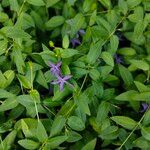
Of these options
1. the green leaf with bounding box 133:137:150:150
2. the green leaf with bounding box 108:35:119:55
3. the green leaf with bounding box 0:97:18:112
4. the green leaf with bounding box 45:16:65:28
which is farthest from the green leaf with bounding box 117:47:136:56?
the green leaf with bounding box 0:97:18:112

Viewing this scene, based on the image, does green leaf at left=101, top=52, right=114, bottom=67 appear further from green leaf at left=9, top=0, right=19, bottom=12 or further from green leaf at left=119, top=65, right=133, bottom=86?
green leaf at left=9, top=0, right=19, bottom=12

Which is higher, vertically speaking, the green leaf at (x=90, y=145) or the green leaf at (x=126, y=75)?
the green leaf at (x=126, y=75)

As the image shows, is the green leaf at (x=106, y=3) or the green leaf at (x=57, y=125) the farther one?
the green leaf at (x=106, y=3)

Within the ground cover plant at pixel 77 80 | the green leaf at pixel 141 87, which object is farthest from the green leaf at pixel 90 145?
the green leaf at pixel 141 87

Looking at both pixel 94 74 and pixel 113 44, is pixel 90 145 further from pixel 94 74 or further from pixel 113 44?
pixel 113 44

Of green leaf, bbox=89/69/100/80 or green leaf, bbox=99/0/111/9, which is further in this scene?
green leaf, bbox=99/0/111/9

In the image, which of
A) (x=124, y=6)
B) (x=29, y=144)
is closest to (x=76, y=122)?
(x=29, y=144)

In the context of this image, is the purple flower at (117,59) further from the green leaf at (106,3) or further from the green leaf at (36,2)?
the green leaf at (36,2)
